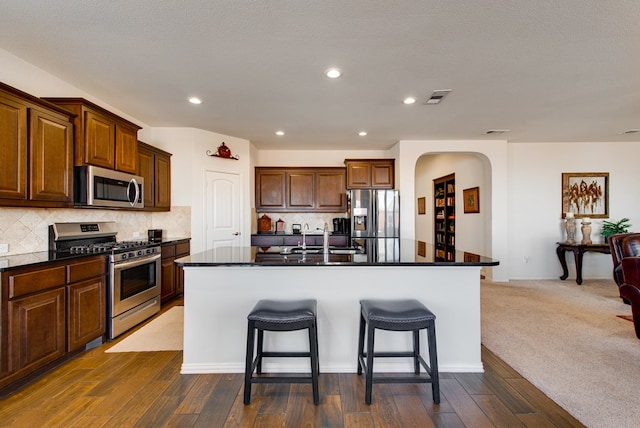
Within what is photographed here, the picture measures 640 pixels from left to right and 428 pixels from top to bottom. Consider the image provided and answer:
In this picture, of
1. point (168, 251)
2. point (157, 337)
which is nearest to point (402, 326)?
point (157, 337)

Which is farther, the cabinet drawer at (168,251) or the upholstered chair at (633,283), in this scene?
the cabinet drawer at (168,251)

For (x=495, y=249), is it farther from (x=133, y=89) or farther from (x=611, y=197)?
(x=133, y=89)

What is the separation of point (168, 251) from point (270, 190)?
7.38ft

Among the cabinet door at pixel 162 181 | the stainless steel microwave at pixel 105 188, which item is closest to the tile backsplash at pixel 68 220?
the cabinet door at pixel 162 181

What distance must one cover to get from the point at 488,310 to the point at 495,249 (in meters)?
1.89

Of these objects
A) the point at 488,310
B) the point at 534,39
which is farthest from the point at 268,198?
the point at 534,39

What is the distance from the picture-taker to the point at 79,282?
2.47 meters

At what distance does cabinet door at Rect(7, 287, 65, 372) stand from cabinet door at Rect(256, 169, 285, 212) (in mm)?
3558

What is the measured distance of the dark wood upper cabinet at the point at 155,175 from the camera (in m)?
3.88

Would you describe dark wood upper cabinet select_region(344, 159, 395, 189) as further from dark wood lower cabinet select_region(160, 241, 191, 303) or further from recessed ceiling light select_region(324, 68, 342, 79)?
dark wood lower cabinet select_region(160, 241, 191, 303)

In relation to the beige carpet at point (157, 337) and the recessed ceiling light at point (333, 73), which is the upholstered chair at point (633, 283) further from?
the beige carpet at point (157, 337)

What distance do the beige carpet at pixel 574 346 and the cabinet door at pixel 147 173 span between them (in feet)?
14.1

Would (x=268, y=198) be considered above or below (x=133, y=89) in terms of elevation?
below

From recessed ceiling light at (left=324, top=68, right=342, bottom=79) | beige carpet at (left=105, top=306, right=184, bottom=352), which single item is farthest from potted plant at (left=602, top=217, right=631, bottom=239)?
beige carpet at (left=105, top=306, right=184, bottom=352)
